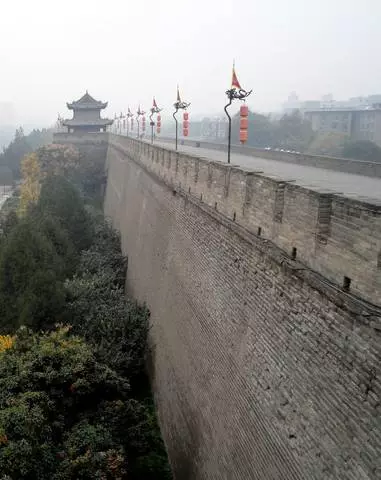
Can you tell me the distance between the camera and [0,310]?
391 inches

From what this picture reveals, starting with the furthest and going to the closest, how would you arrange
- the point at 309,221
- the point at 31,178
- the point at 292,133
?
the point at 292,133 → the point at 31,178 → the point at 309,221

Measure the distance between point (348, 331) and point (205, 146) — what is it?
2245cm

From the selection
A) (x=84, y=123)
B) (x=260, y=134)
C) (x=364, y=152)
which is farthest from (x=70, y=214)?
(x=260, y=134)

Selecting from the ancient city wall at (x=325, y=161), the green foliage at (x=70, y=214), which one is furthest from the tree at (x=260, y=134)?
the green foliage at (x=70, y=214)

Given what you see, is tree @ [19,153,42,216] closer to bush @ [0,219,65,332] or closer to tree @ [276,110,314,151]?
bush @ [0,219,65,332]

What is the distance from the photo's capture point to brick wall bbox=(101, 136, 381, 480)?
3.46m

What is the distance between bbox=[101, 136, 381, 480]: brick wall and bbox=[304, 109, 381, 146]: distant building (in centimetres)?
3321

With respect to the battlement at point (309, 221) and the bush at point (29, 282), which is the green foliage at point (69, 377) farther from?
the battlement at point (309, 221)

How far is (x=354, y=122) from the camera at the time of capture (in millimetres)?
44656

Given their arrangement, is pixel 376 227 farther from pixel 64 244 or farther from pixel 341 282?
pixel 64 244

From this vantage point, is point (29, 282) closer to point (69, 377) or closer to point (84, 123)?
point (69, 377)

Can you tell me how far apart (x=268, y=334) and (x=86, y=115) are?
35.8 metres

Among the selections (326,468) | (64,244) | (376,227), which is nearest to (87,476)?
(326,468)

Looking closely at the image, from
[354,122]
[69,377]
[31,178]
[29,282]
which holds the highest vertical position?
[354,122]
